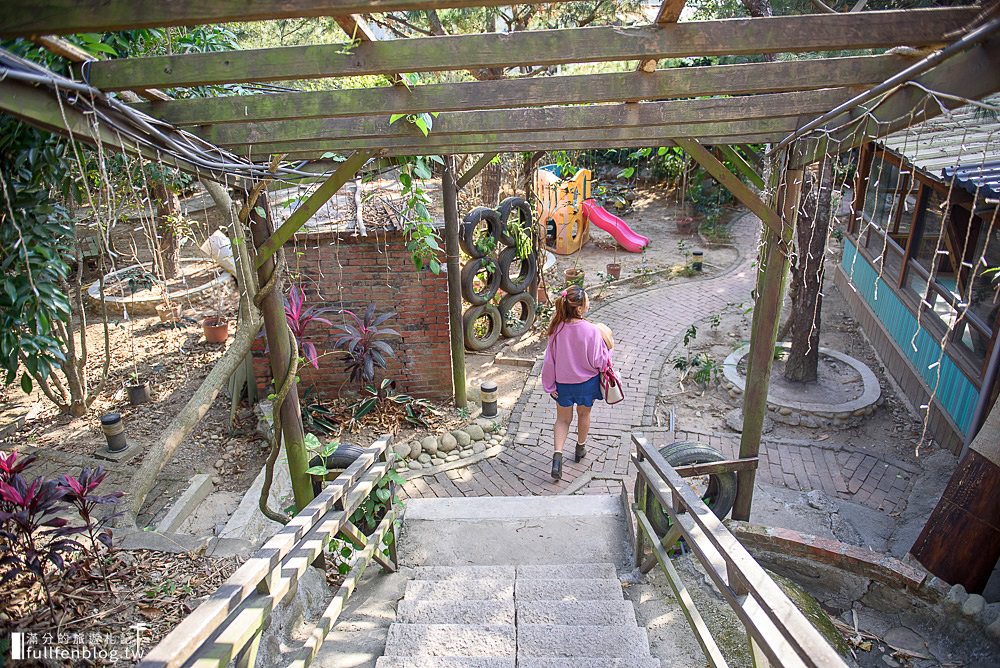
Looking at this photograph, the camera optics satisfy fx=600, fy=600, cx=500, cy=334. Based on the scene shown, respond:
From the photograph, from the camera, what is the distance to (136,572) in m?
3.44

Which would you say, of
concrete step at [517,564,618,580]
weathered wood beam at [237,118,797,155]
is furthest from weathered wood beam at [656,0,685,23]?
concrete step at [517,564,618,580]

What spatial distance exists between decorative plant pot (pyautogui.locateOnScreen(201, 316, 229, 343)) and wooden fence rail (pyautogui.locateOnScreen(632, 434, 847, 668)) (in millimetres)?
6365

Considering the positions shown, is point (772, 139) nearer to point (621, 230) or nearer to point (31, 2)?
point (31, 2)

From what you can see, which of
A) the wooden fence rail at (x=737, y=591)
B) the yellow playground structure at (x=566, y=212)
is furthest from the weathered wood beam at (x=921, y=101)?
the yellow playground structure at (x=566, y=212)

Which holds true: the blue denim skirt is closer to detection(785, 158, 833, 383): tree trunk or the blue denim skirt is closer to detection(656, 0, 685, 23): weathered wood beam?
detection(785, 158, 833, 383): tree trunk

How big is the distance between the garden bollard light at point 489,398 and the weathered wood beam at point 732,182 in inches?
132

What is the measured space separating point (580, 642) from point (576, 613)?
0.28 m

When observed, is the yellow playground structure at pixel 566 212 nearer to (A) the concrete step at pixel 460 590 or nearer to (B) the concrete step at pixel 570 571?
(B) the concrete step at pixel 570 571

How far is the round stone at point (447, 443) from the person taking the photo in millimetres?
5703

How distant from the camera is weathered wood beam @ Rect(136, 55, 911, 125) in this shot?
2357mm

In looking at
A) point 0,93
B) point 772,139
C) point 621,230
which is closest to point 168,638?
point 0,93

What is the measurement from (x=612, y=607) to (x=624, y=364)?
479 cm

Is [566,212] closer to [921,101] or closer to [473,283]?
[473,283]

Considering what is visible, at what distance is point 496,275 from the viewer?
25.6 feet
